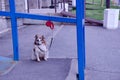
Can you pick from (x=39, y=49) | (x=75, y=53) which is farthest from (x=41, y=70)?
(x=75, y=53)

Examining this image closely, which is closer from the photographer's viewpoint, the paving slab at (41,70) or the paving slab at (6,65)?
the paving slab at (41,70)

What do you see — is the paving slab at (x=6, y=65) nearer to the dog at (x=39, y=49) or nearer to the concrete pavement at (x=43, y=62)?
the concrete pavement at (x=43, y=62)

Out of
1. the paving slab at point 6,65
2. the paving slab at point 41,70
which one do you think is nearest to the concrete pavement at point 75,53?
the paving slab at point 41,70

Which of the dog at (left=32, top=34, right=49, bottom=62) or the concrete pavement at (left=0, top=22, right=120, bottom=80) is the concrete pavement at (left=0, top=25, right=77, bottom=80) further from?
the dog at (left=32, top=34, right=49, bottom=62)

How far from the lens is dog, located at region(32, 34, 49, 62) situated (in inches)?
252

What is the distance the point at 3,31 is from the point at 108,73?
19.4 ft

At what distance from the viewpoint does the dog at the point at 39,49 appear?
21.0 ft

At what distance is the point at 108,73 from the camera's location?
6316mm

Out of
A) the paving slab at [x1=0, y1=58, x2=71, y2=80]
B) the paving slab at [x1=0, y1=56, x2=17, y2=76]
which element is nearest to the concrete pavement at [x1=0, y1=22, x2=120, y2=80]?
the paving slab at [x1=0, y1=58, x2=71, y2=80]

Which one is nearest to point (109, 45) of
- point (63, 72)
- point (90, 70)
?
point (90, 70)

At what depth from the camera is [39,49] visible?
21.4 ft

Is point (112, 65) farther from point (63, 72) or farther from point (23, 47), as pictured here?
point (23, 47)

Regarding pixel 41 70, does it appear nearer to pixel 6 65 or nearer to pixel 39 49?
pixel 39 49

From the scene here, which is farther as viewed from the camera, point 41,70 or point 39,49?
point 39,49
